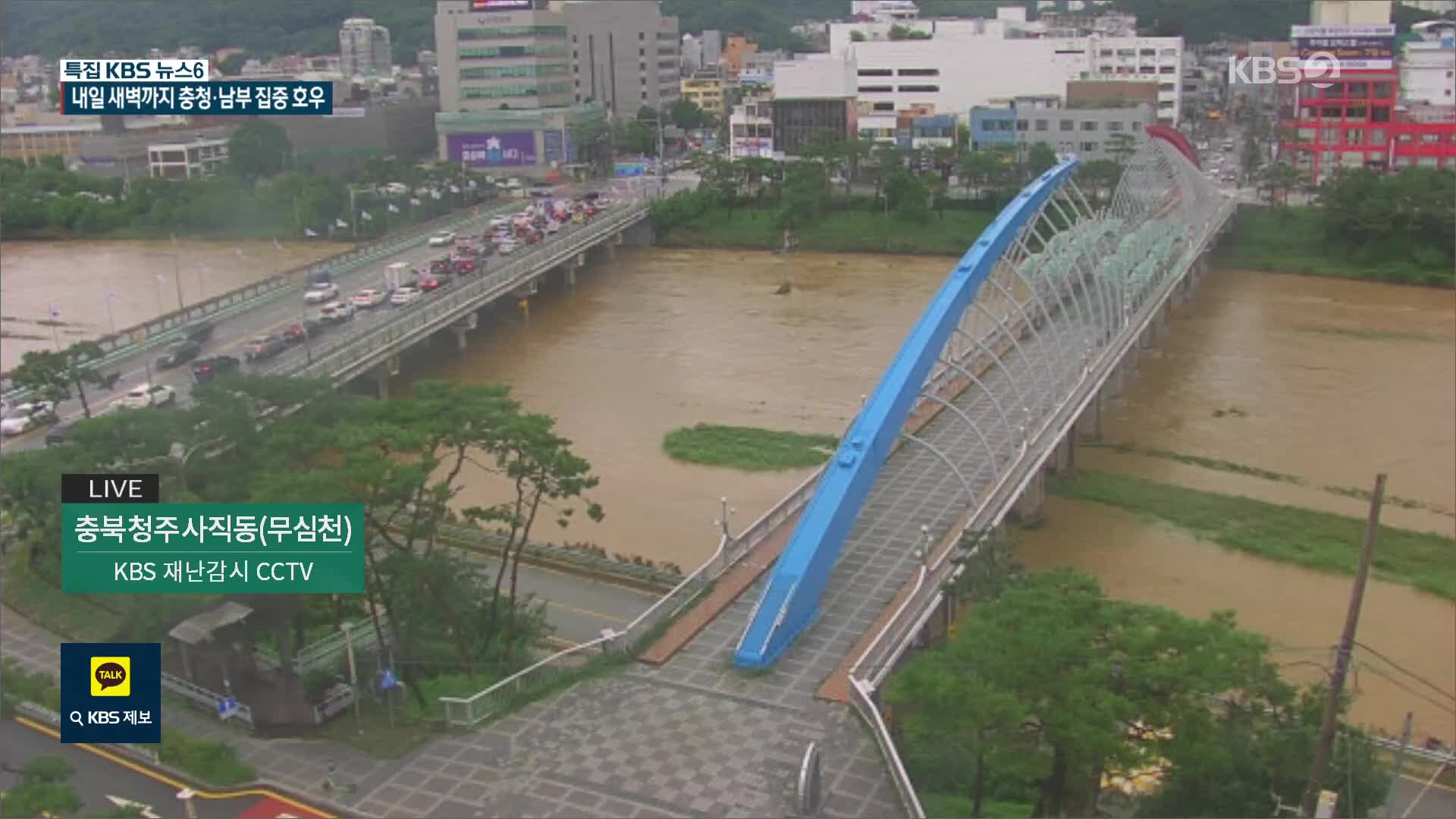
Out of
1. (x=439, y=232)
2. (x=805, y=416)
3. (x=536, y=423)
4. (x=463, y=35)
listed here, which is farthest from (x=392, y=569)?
(x=463, y=35)

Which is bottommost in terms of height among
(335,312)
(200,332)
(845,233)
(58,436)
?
(58,436)

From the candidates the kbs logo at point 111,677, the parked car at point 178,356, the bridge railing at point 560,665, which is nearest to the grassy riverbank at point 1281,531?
the bridge railing at point 560,665

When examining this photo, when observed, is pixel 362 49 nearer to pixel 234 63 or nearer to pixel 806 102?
pixel 234 63

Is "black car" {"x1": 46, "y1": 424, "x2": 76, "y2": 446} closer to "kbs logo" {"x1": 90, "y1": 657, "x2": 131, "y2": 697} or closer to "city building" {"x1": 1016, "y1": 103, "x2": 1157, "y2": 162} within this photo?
"kbs logo" {"x1": 90, "y1": 657, "x2": 131, "y2": 697}

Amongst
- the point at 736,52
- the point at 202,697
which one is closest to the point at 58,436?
the point at 202,697

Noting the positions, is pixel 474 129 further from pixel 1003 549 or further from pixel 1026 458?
pixel 1003 549
